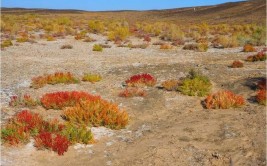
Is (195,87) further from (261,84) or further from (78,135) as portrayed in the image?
(78,135)

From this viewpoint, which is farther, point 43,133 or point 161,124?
point 161,124

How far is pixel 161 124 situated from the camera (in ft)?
33.2

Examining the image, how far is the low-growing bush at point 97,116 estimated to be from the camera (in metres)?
9.68

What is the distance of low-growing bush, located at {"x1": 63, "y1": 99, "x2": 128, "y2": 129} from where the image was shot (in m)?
9.68

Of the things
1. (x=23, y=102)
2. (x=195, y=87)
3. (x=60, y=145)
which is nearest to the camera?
(x=60, y=145)

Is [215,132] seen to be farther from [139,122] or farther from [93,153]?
[93,153]

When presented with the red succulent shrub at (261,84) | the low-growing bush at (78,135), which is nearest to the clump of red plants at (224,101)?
the red succulent shrub at (261,84)

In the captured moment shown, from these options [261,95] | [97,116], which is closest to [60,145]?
[97,116]

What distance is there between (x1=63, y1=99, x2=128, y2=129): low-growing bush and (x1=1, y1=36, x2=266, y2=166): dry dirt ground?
0.23 metres

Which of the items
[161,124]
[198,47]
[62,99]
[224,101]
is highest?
[198,47]

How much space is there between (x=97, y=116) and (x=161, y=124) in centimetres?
164

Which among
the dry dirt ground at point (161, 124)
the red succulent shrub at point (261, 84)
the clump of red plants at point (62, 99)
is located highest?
the clump of red plants at point (62, 99)

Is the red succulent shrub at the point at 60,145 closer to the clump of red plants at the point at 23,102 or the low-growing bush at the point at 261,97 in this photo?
the clump of red plants at the point at 23,102

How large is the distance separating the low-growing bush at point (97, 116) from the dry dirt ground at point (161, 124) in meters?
0.23
